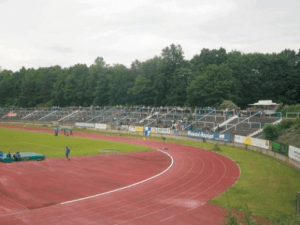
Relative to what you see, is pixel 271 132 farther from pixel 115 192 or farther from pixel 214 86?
pixel 214 86

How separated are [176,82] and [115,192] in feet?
229

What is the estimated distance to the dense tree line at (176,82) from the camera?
74656 millimetres

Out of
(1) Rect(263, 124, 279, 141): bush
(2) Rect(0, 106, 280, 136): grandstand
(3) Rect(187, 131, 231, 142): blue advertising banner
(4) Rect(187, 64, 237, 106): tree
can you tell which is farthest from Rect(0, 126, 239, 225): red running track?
(4) Rect(187, 64, 237, 106): tree

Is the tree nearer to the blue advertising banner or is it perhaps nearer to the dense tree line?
the dense tree line

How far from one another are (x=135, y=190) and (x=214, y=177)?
719 cm

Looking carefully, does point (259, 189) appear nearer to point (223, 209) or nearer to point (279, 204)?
point (279, 204)

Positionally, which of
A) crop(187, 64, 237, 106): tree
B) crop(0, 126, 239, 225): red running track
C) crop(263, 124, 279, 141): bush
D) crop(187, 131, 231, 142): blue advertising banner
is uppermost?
crop(187, 64, 237, 106): tree

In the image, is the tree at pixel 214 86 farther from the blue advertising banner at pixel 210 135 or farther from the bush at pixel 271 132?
the bush at pixel 271 132

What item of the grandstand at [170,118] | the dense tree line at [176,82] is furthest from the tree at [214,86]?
the grandstand at [170,118]

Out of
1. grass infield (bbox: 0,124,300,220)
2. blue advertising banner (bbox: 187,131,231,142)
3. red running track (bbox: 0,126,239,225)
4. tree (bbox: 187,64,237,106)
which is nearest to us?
red running track (bbox: 0,126,239,225)

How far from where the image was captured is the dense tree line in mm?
74656

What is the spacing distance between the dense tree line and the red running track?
45264 mm

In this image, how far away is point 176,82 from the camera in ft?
286

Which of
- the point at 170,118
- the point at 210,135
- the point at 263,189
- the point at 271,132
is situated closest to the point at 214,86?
the point at 170,118
